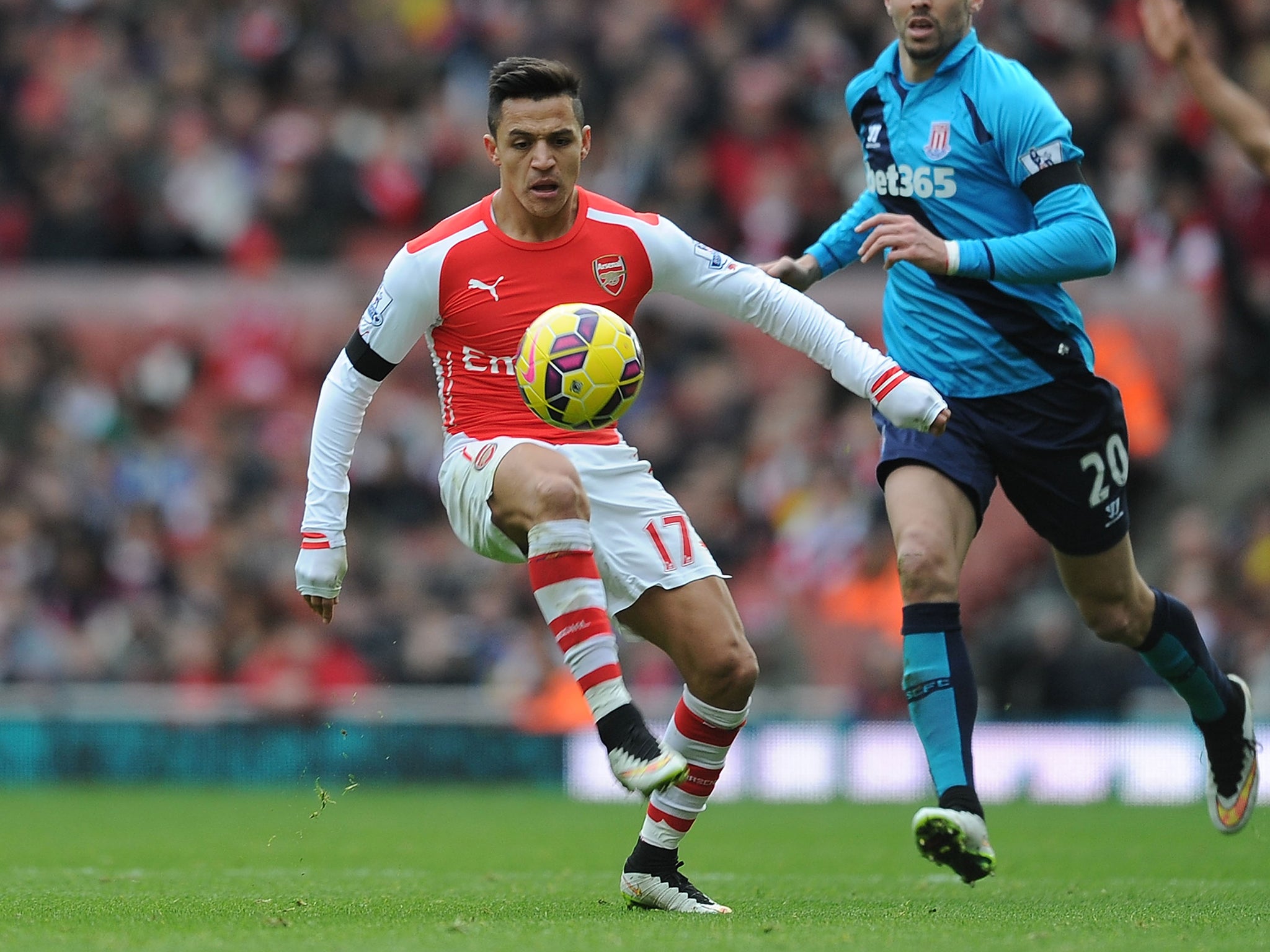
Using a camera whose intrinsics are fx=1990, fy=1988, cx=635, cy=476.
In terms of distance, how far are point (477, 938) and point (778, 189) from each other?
11.5m

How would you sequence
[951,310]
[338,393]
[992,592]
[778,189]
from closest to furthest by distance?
[338,393], [951,310], [992,592], [778,189]

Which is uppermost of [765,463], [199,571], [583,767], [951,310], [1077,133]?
[1077,133]

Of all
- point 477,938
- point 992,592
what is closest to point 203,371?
point 992,592

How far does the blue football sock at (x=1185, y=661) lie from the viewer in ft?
24.0

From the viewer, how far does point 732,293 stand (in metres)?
6.49

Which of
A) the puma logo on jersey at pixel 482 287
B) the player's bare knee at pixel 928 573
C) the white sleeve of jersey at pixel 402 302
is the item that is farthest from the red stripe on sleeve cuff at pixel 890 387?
the white sleeve of jersey at pixel 402 302

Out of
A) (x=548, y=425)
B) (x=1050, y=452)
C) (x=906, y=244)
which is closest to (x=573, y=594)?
(x=548, y=425)

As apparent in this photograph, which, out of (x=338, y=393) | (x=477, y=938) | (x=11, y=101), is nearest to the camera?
(x=477, y=938)

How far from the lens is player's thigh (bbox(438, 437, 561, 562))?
6254mm

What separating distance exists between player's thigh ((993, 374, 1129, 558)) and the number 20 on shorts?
1177 millimetres

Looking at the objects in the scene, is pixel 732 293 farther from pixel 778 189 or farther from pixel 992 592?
pixel 778 189

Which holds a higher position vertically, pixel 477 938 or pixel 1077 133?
pixel 1077 133

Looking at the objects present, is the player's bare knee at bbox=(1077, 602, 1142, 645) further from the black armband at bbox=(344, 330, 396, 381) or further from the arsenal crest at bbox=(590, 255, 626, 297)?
the black armband at bbox=(344, 330, 396, 381)

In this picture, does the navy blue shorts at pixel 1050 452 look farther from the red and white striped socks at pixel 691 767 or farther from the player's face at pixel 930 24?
the player's face at pixel 930 24
